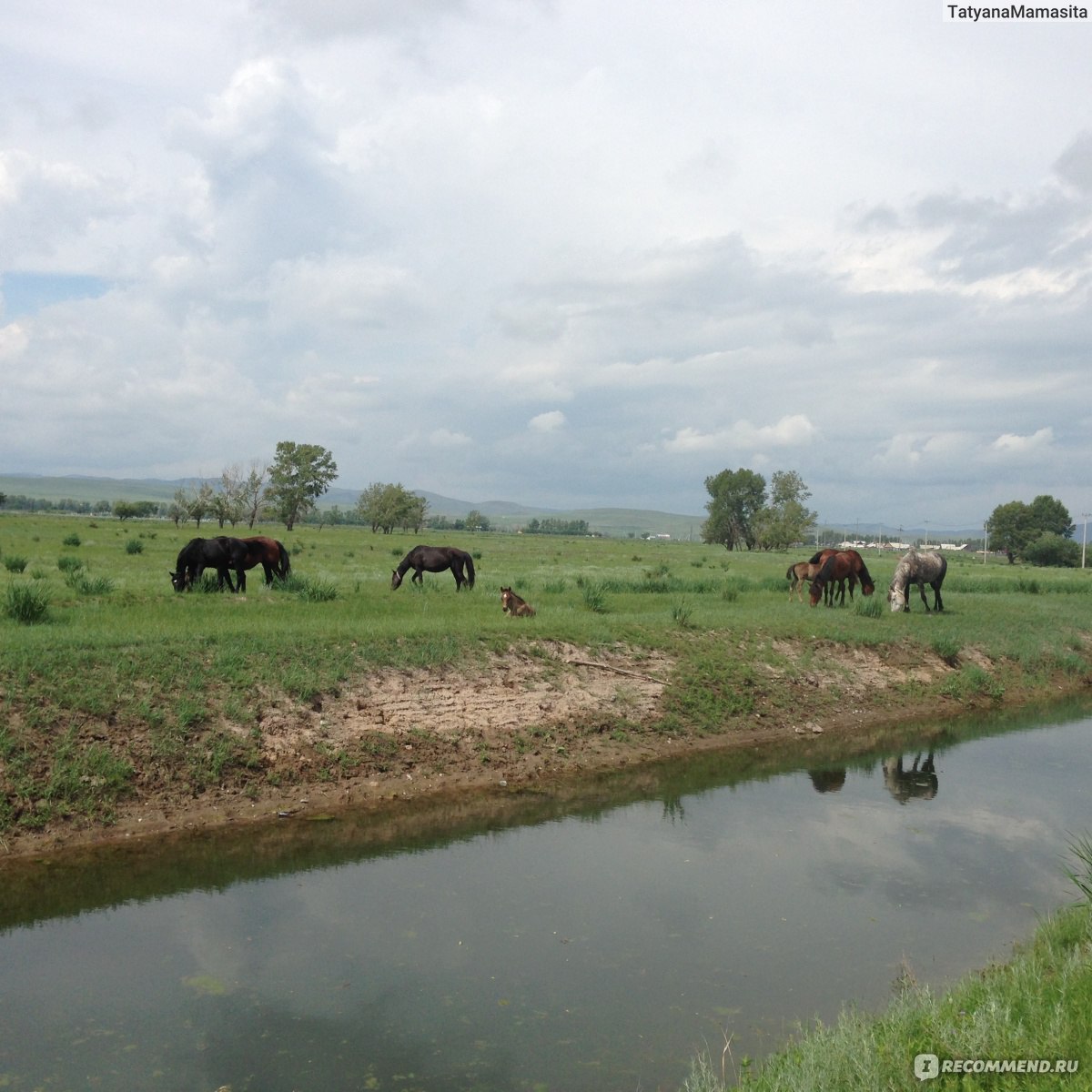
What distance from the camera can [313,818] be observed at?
1094 cm

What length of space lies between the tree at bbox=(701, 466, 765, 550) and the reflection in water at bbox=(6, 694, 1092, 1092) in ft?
358

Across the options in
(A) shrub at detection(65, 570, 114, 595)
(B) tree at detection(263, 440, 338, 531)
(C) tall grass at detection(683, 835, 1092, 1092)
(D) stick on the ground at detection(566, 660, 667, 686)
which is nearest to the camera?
(C) tall grass at detection(683, 835, 1092, 1092)

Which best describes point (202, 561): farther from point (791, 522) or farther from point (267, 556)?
point (791, 522)

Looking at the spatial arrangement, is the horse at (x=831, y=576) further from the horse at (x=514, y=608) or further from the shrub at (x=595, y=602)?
the horse at (x=514, y=608)

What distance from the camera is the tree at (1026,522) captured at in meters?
113

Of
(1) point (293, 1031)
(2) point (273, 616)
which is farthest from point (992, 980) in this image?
(2) point (273, 616)

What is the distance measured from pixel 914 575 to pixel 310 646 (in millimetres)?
18517

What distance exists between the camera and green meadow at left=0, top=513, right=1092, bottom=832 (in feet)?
35.8

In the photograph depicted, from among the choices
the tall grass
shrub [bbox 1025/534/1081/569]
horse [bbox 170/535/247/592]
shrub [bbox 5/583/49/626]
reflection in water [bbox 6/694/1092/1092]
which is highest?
shrub [bbox 1025/534/1081/569]

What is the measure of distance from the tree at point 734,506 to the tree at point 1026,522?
95.8 feet

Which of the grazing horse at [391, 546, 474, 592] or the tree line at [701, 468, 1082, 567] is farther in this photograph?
the tree line at [701, 468, 1082, 567]

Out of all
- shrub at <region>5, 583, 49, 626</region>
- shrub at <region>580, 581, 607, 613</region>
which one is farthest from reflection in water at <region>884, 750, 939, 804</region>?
shrub at <region>5, 583, 49, 626</region>

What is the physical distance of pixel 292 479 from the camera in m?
93.9

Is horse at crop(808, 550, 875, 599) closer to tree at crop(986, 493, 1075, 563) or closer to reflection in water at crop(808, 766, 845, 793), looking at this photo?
reflection in water at crop(808, 766, 845, 793)
